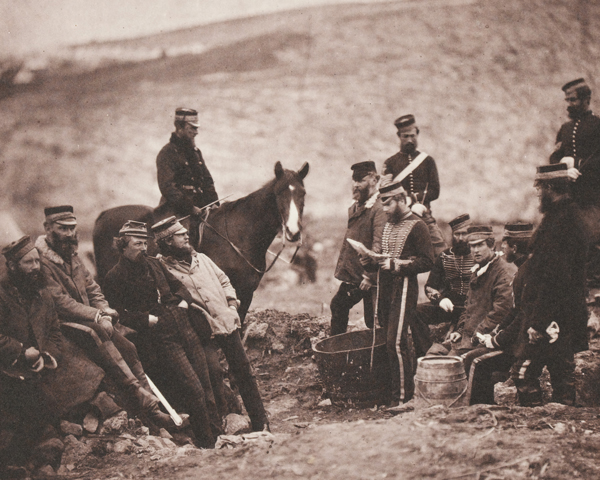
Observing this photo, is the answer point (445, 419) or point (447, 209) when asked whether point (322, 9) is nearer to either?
point (447, 209)

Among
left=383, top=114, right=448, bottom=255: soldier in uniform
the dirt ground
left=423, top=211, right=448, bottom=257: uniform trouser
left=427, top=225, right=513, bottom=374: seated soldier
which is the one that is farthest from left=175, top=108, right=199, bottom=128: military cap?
the dirt ground

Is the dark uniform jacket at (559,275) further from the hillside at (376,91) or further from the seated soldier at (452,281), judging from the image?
the hillside at (376,91)

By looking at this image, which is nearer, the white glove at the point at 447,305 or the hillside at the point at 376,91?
the white glove at the point at 447,305

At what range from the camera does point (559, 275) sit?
15.8 feet

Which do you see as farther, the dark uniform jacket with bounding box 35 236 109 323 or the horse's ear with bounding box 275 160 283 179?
the horse's ear with bounding box 275 160 283 179

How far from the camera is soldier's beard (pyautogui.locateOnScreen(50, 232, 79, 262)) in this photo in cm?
597

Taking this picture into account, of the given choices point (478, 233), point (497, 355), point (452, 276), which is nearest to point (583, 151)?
point (452, 276)

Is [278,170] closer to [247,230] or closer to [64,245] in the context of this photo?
[247,230]

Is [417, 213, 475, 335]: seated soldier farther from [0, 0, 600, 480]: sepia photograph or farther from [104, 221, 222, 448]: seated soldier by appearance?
[104, 221, 222, 448]: seated soldier

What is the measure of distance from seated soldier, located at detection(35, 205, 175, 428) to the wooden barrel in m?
2.29

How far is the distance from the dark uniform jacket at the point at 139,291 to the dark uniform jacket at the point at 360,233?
2096 millimetres

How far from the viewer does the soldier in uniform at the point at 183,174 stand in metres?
7.48

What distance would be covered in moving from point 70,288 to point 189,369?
4.36 ft

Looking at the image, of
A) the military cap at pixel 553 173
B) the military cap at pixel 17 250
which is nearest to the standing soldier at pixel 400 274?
the military cap at pixel 553 173
